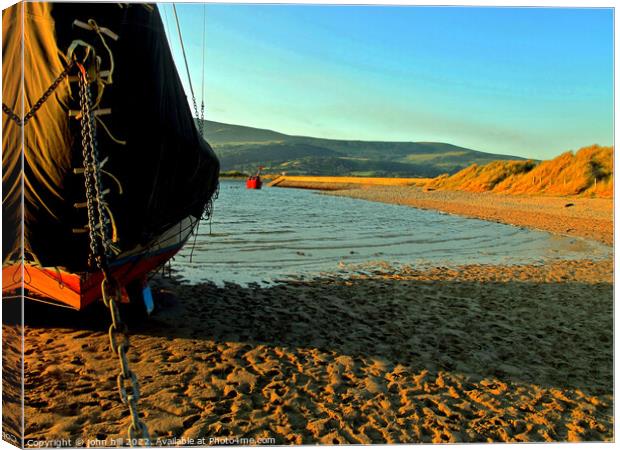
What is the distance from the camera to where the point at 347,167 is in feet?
529

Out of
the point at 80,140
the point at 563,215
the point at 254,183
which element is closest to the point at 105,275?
the point at 80,140

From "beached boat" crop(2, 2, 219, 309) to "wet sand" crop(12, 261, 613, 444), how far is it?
1223 millimetres

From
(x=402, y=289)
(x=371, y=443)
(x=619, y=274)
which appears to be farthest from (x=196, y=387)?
(x=402, y=289)

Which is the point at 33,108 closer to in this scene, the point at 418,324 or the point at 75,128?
the point at 75,128

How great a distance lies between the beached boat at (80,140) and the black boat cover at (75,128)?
1cm

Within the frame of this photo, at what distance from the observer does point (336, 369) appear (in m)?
5.28

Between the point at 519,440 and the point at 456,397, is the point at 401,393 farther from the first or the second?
the point at 519,440

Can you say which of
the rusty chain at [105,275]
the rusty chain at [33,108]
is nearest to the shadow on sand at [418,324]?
the rusty chain at [105,275]

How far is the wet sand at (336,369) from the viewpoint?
4043mm

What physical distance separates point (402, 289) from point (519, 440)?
17.7 ft

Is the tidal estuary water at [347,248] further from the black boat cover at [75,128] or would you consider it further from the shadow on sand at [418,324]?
the black boat cover at [75,128]

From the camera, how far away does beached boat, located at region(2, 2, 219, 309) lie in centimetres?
358

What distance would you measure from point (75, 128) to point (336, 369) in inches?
157

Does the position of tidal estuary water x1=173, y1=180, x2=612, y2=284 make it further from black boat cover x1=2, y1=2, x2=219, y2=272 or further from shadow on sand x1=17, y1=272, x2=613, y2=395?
black boat cover x1=2, y1=2, x2=219, y2=272
